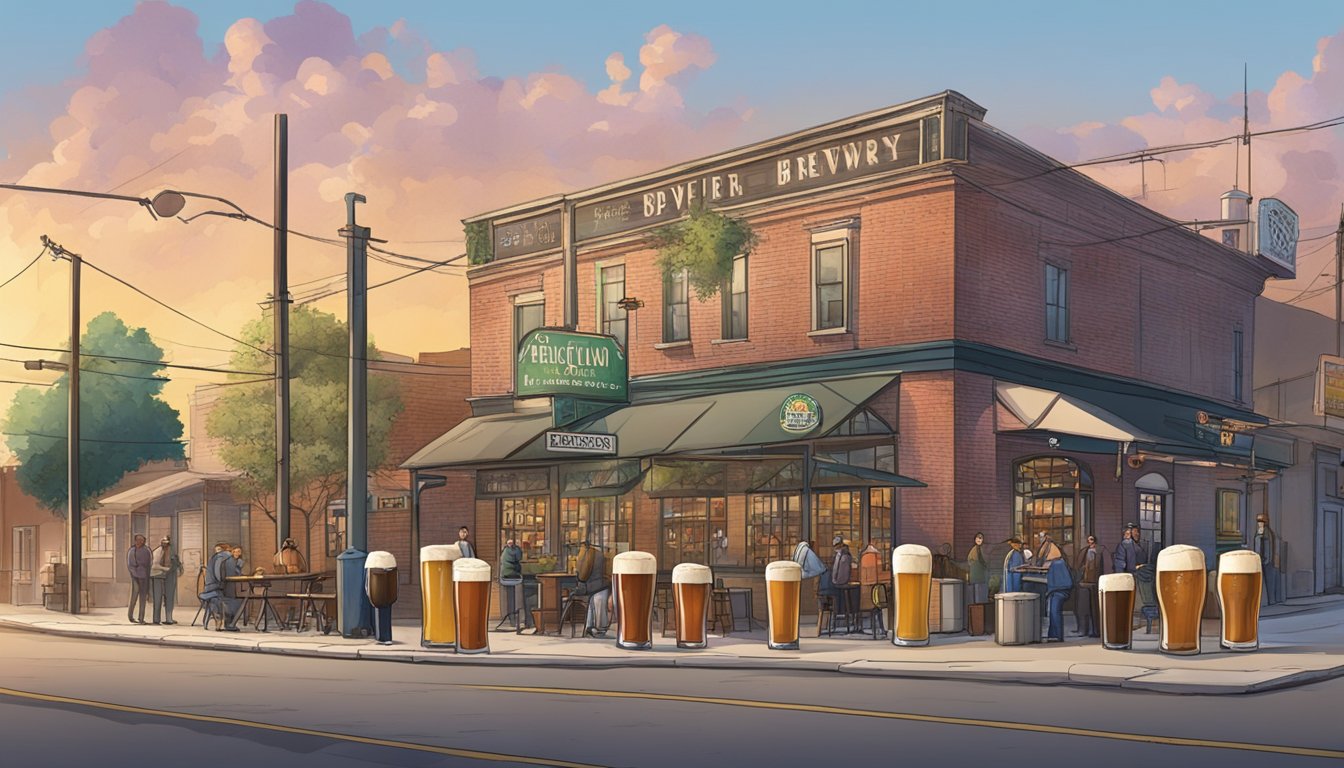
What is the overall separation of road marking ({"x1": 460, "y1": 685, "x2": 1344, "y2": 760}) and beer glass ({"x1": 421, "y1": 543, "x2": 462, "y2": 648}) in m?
5.24

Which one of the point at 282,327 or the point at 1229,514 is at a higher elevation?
the point at 282,327

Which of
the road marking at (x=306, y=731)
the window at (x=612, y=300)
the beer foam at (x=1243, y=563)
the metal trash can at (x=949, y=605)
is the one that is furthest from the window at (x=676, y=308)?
the road marking at (x=306, y=731)

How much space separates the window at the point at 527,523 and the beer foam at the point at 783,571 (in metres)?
12.9

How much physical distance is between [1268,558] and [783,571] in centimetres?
1761

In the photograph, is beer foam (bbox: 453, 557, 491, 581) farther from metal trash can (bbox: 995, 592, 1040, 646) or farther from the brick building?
metal trash can (bbox: 995, 592, 1040, 646)

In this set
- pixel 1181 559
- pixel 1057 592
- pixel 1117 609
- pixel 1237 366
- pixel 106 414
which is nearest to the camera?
pixel 1181 559

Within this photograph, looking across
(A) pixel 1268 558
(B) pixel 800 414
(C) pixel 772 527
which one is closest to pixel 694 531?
(C) pixel 772 527

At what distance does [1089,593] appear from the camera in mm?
24062

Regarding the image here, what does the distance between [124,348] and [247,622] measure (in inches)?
1875

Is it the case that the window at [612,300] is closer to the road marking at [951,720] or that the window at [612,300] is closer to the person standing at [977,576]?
the person standing at [977,576]

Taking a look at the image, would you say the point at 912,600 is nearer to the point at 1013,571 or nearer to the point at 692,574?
the point at 1013,571

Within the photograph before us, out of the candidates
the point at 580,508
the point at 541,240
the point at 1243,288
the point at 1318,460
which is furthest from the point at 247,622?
the point at 1318,460

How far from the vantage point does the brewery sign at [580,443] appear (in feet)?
89.0

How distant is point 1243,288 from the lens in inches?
1512
